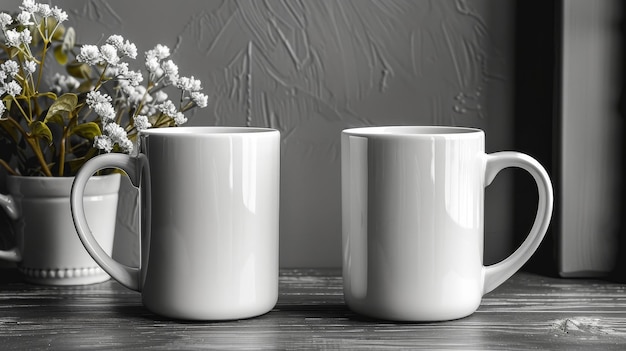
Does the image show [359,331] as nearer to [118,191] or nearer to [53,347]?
[53,347]

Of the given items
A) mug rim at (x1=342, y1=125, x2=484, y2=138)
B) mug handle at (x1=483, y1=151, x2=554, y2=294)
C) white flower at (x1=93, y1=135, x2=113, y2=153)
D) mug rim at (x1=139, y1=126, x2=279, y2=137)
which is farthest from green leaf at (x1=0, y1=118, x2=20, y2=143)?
mug handle at (x1=483, y1=151, x2=554, y2=294)

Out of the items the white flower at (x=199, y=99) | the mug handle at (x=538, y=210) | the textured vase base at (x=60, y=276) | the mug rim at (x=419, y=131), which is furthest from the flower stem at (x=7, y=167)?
the mug handle at (x=538, y=210)

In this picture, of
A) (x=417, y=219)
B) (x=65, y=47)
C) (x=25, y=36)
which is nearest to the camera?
(x=417, y=219)

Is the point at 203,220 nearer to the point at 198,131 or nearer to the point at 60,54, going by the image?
the point at 198,131

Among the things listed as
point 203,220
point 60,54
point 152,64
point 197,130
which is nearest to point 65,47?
point 60,54

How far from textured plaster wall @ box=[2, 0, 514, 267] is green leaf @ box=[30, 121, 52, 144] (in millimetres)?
150

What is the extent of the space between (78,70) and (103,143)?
0.42 feet

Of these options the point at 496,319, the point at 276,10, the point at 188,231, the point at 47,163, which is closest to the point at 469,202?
the point at 496,319

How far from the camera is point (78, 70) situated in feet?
2.74

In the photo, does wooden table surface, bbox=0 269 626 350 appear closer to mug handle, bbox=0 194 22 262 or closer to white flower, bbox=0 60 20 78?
mug handle, bbox=0 194 22 262

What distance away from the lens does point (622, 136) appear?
82 cm

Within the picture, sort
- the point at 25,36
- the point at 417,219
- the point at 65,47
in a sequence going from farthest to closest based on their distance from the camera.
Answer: the point at 65,47 → the point at 25,36 → the point at 417,219

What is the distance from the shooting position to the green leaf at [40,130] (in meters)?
0.74

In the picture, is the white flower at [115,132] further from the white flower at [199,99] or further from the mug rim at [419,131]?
the mug rim at [419,131]
